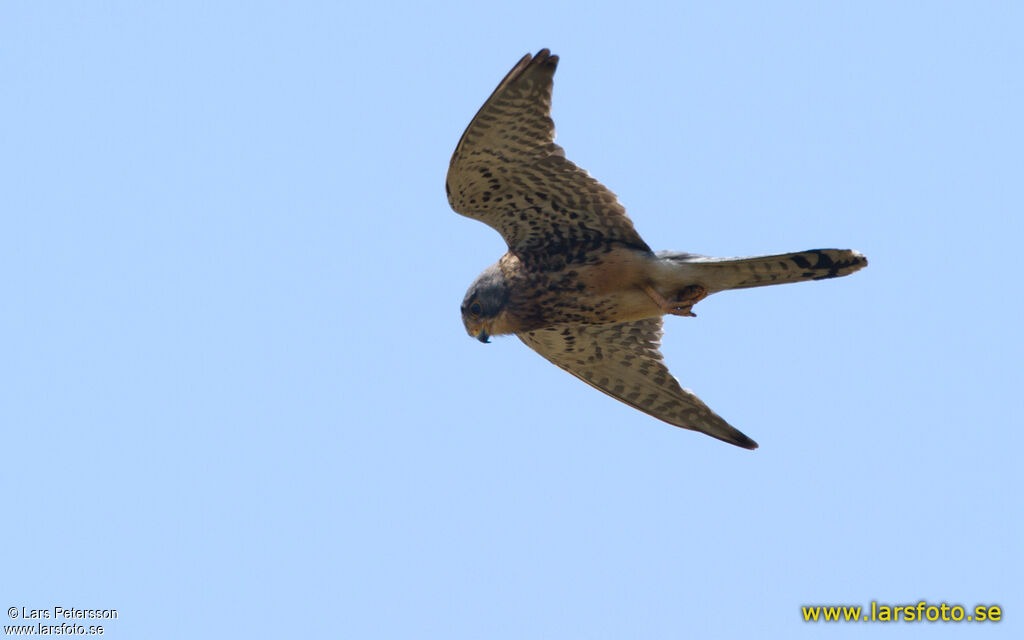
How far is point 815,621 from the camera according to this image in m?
8.33

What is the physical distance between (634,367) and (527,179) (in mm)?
1936

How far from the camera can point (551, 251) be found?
25.3 feet

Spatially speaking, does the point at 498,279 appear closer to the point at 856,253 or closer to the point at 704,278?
the point at 704,278

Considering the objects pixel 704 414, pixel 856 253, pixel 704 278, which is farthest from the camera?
pixel 704 414

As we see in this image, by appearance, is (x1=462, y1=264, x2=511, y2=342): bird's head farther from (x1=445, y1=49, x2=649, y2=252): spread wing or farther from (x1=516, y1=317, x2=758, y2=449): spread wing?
(x1=516, y1=317, x2=758, y2=449): spread wing

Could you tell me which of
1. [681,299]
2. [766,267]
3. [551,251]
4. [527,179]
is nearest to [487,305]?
[551,251]

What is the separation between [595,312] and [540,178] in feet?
3.30

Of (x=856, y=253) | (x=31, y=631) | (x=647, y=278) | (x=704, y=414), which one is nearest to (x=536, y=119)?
(x=647, y=278)

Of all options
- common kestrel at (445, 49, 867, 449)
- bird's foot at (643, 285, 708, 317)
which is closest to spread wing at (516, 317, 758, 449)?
common kestrel at (445, 49, 867, 449)

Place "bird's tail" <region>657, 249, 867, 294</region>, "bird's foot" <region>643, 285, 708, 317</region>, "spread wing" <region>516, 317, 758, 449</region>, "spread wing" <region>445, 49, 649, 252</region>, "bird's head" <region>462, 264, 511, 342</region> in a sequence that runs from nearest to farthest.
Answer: "bird's tail" <region>657, 249, 867, 294</region> → "spread wing" <region>445, 49, 649, 252</region> → "bird's foot" <region>643, 285, 708, 317</region> → "bird's head" <region>462, 264, 511, 342</region> → "spread wing" <region>516, 317, 758, 449</region>

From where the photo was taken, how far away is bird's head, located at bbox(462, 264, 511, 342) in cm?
779

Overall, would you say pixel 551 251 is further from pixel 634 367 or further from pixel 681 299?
pixel 634 367

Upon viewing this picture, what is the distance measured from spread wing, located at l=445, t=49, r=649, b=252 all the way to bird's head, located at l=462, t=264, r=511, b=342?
277 mm

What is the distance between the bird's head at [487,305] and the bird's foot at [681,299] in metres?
1.02
